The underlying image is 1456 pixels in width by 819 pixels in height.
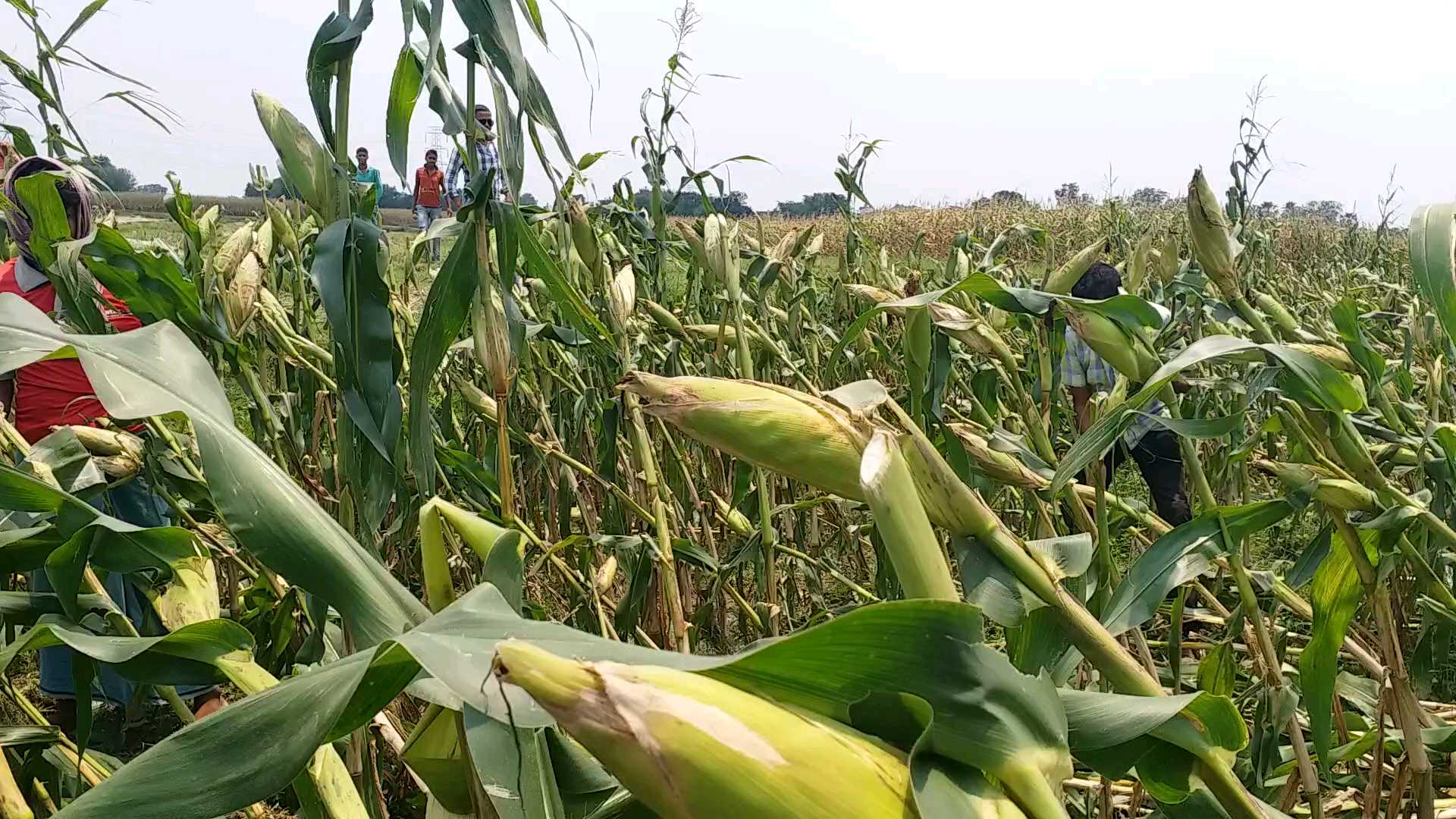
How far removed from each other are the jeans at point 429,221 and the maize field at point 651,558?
0.90 ft

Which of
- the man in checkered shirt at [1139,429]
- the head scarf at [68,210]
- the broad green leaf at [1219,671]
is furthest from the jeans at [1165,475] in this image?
the head scarf at [68,210]

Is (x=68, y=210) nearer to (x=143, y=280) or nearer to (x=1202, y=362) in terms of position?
(x=143, y=280)

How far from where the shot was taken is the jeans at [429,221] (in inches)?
77.8

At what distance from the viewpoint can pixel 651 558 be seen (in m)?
1.45

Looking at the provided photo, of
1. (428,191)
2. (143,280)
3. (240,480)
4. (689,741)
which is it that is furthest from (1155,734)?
(428,191)

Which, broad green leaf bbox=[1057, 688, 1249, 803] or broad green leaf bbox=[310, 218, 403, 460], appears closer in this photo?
broad green leaf bbox=[1057, 688, 1249, 803]

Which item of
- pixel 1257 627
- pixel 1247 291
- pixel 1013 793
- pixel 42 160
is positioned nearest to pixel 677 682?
pixel 1013 793

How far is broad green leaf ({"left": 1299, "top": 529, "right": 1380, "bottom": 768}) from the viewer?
961mm

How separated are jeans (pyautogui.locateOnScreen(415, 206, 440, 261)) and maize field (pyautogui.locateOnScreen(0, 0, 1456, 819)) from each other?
0.90ft

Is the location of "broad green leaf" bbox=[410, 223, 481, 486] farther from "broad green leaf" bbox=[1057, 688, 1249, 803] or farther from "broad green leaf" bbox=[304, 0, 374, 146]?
"broad green leaf" bbox=[1057, 688, 1249, 803]

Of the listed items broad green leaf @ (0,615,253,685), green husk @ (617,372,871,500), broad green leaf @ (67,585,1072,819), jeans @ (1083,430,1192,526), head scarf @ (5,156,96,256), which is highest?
head scarf @ (5,156,96,256)

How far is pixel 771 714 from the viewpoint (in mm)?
323

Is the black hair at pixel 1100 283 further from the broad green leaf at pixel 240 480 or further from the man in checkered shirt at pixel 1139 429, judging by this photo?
the broad green leaf at pixel 240 480

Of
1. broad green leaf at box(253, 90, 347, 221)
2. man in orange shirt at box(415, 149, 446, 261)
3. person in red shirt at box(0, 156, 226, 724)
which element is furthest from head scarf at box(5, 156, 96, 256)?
man in orange shirt at box(415, 149, 446, 261)
